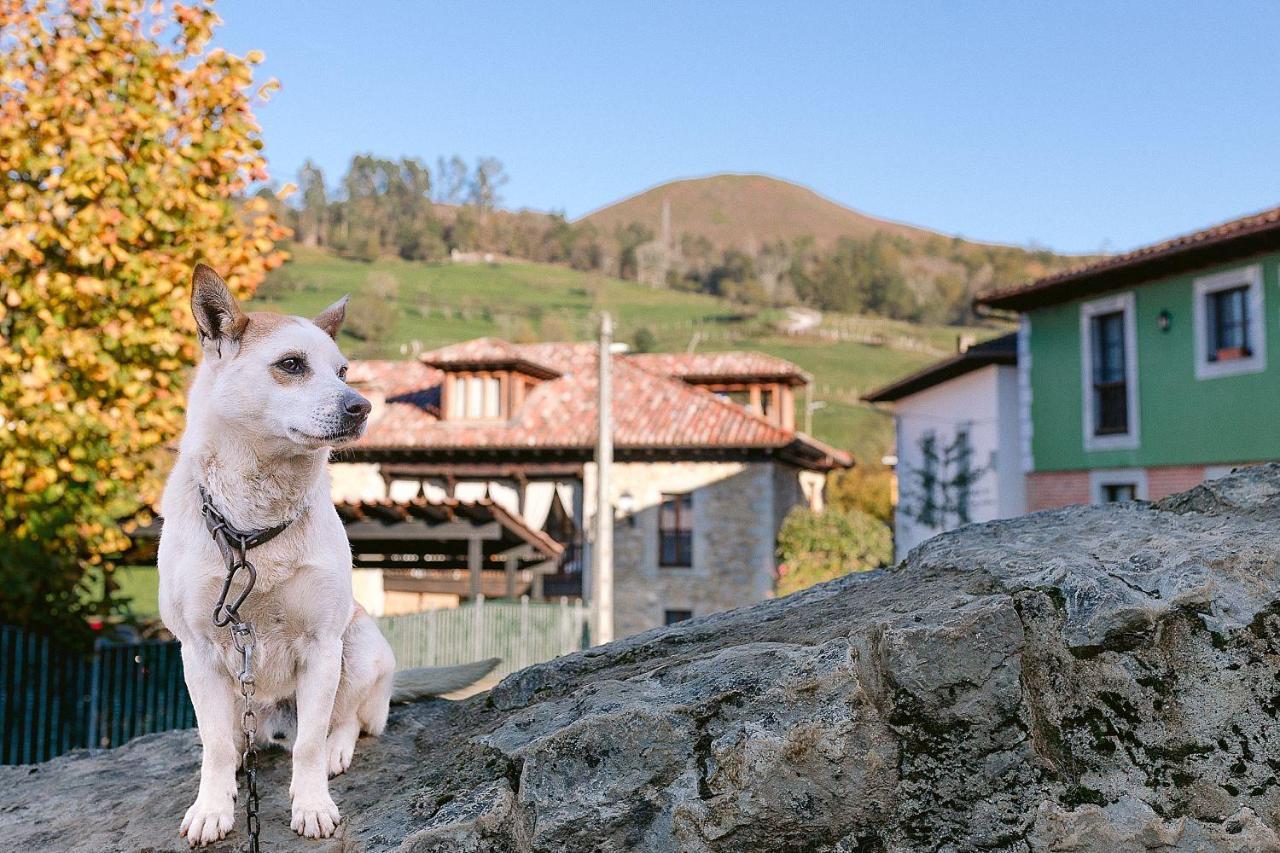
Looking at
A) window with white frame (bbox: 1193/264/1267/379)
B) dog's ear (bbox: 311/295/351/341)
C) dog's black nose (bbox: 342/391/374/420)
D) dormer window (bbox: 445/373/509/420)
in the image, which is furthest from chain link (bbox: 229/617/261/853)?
dormer window (bbox: 445/373/509/420)

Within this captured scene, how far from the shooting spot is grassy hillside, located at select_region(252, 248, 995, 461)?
7369 cm

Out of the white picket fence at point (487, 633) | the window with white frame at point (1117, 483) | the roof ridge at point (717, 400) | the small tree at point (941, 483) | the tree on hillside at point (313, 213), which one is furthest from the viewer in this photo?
the tree on hillside at point (313, 213)

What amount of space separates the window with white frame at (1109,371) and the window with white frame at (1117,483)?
0.47m

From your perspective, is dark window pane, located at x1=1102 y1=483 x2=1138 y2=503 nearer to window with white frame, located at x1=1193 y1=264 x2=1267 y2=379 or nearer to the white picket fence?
window with white frame, located at x1=1193 y1=264 x2=1267 y2=379

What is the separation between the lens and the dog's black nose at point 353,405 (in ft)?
9.12

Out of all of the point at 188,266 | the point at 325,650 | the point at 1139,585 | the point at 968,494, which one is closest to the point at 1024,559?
the point at 1139,585

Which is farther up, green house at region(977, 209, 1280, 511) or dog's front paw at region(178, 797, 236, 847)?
green house at region(977, 209, 1280, 511)

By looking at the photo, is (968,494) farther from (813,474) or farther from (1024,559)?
(1024,559)

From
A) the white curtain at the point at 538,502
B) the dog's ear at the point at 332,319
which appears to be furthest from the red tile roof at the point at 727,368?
the dog's ear at the point at 332,319

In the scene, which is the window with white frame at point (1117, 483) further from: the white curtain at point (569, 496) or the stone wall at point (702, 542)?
the white curtain at point (569, 496)

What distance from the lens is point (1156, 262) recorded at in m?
A: 19.6

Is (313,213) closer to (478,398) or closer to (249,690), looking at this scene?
(478,398)

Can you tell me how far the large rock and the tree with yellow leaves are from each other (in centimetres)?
540

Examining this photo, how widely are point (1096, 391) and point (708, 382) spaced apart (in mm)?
12301
